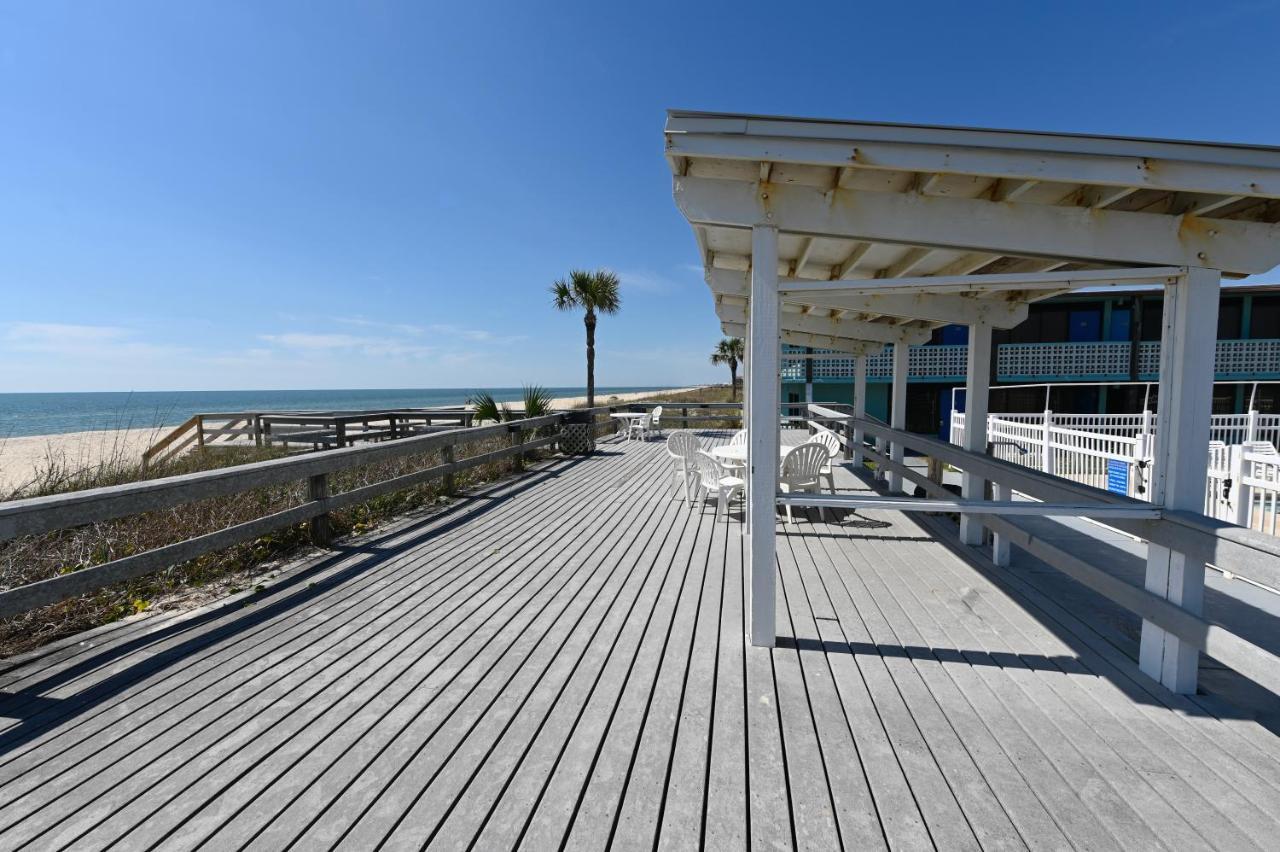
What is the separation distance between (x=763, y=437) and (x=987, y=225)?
4.81 ft

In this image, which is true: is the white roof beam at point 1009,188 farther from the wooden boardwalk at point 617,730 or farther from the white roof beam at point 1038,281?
the wooden boardwalk at point 617,730

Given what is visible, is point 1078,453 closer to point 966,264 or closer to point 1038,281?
point 966,264

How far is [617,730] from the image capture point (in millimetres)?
2002

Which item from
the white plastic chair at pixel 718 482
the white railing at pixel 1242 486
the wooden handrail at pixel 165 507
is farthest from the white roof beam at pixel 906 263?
the wooden handrail at pixel 165 507

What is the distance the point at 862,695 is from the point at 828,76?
445 inches

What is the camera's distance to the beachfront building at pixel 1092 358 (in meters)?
14.7

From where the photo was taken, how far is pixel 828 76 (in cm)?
988

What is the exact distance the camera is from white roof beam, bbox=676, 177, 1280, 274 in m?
2.28

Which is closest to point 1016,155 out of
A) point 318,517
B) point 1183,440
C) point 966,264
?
point 1183,440

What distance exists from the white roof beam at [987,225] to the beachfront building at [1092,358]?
12205 mm

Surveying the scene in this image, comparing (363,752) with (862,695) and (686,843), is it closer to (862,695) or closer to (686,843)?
(686,843)

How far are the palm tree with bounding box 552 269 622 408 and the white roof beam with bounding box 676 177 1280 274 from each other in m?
15.6

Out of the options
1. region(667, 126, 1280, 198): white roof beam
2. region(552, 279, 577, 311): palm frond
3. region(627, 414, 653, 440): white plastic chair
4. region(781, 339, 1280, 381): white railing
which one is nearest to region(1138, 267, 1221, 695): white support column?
region(667, 126, 1280, 198): white roof beam

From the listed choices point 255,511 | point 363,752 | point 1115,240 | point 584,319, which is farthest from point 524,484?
point 584,319
